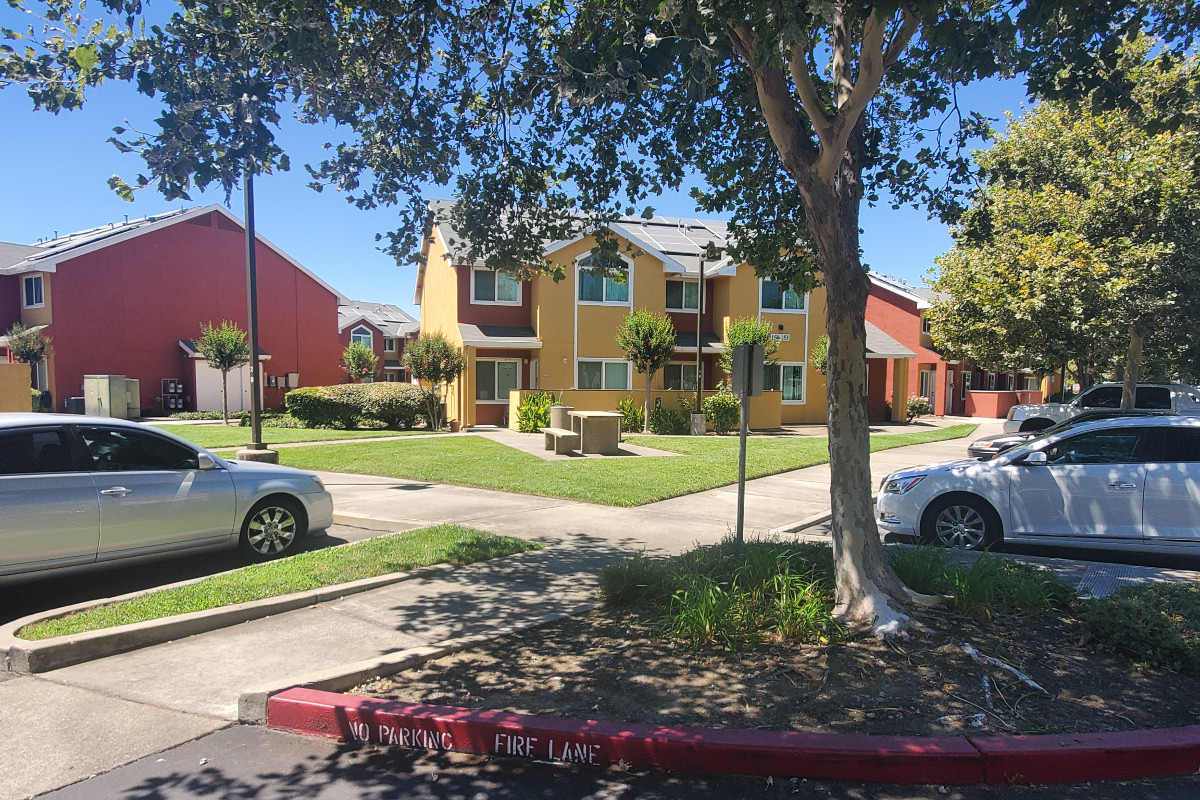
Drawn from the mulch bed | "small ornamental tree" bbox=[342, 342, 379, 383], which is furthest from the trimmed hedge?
the mulch bed

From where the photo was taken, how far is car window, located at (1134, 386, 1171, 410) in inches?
667

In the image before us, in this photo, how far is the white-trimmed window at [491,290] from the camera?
983 inches

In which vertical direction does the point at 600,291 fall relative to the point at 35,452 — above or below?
above

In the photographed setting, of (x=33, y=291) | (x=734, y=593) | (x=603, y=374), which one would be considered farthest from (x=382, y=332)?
(x=734, y=593)

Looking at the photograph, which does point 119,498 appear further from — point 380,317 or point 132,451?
point 380,317

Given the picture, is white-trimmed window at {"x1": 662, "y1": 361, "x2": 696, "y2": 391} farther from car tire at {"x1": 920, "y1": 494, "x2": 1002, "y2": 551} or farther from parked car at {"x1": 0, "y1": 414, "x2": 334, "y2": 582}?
parked car at {"x1": 0, "y1": 414, "x2": 334, "y2": 582}

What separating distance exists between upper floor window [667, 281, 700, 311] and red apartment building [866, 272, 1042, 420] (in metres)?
12.9

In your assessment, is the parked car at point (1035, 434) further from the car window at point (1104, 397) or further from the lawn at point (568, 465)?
the car window at point (1104, 397)

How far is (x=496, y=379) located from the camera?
83.2 ft

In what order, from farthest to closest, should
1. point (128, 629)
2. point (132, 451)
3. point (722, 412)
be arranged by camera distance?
1. point (722, 412)
2. point (132, 451)
3. point (128, 629)

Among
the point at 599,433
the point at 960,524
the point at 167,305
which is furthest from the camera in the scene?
the point at 167,305

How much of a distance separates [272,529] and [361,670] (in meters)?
3.74

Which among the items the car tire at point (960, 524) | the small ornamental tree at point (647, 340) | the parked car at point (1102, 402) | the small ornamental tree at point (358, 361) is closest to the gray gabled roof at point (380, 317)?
the small ornamental tree at point (358, 361)

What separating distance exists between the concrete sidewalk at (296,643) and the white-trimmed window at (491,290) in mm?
15591
